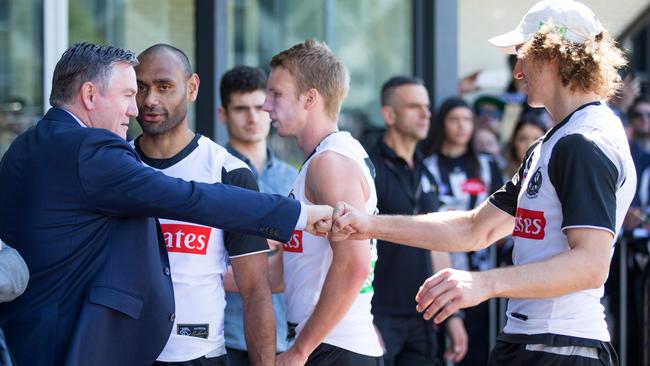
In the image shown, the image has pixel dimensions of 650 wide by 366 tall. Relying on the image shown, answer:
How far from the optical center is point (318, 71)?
12.3ft

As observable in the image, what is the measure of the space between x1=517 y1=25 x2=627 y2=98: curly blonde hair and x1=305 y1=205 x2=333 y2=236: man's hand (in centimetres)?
85

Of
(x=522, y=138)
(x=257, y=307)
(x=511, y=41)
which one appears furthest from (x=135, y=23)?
(x=511, y=41)

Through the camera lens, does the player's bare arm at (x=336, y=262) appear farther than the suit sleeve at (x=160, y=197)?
Yes

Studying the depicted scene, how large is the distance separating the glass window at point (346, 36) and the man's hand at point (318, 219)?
4.07 m

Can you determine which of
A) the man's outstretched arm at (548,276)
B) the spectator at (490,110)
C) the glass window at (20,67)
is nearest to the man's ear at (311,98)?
the man's outstretched arm at (548,276)

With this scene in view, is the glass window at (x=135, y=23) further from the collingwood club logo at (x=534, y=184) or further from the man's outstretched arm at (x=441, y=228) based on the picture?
the collingwood club logo at (x=534, y=184)

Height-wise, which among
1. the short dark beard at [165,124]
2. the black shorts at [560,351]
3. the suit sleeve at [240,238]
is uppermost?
the short dark beard at [165,124]

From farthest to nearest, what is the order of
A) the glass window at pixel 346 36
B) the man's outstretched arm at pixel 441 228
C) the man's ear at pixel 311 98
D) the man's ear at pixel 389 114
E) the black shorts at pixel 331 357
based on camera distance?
the glass window at pixel 346 36
the man's ear at pixel 389 114
the man's ear at pixel 311 98
the black shorts at pixel 331 357
the man's outstretched arm at pixel 441 228

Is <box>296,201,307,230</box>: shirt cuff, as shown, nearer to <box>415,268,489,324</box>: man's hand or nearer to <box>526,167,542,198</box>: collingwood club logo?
<box>415,268,489,324</box>: man's hand

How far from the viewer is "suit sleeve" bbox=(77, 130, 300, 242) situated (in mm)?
2922

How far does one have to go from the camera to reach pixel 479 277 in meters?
2.75

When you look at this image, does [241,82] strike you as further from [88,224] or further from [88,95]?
[88,224]

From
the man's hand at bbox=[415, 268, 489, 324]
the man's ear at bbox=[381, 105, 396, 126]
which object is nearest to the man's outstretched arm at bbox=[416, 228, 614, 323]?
the man's hand at bbox=[415, 268, 489, 324]

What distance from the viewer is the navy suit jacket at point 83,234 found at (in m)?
2.91
